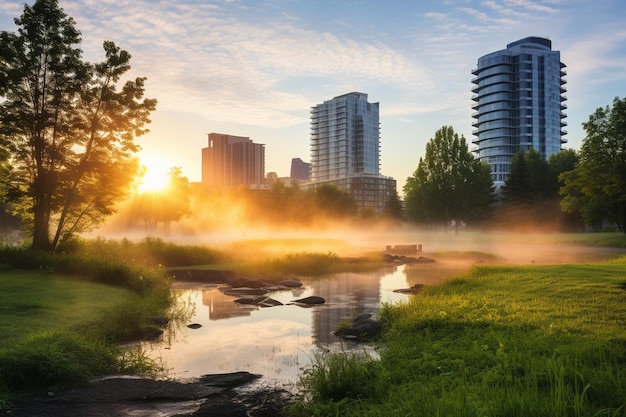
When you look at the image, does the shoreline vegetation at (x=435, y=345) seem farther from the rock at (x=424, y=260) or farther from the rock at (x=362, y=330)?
the rock at (x=424, y=260)

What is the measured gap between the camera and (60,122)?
28062 mm

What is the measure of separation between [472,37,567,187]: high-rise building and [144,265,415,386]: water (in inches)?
6381

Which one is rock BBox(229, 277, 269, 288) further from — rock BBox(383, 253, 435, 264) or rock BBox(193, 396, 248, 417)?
rock BBox(383, 253, 435, 264)

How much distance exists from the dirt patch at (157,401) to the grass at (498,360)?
88cm

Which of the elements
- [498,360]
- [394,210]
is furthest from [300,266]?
[394,210]

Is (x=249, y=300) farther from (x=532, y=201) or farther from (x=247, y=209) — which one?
(x=247, y=209)

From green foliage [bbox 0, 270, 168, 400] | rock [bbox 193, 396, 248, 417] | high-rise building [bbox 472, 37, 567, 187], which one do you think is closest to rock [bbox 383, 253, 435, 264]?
green foliage [bbox 0, 270, 168, 400]

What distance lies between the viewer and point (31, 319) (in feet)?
46.0

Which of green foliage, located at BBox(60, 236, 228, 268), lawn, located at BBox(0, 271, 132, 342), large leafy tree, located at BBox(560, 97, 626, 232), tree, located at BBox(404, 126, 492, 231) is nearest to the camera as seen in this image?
lawn, located at BBox(0, 271, 132, 342)

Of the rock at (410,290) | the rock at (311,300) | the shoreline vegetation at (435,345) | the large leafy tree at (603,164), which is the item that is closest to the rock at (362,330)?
the shoreline vegetation at (435,345)

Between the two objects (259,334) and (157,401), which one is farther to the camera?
(259,334)

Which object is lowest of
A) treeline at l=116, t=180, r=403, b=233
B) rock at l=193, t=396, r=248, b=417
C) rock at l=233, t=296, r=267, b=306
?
rock at l=233, t=296, r=267, b=306

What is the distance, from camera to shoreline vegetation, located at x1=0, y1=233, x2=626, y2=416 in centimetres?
723

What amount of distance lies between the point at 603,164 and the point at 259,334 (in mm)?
48663
